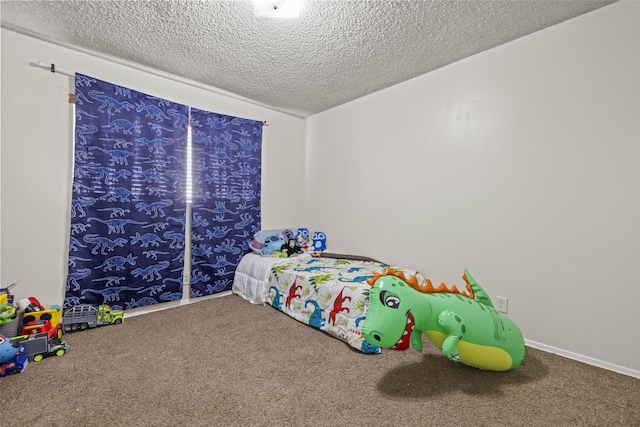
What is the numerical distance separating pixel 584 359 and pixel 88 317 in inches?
148

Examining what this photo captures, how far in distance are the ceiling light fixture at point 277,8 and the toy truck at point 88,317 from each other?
2670 millimetres

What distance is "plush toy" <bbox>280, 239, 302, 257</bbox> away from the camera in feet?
11.5

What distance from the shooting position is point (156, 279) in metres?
2.89

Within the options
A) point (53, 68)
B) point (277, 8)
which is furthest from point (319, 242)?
point (53, 68)

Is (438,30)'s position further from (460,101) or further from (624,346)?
(624,346)

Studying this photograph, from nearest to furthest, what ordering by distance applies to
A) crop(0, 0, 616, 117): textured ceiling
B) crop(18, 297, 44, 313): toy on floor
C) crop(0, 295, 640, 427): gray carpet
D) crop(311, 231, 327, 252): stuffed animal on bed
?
crop(0, 295, 640, 427): gray carpet < crop(0, 0, 616, 117): textured ceiling < crop(18, 297, 44, 313): toy on floor < crop(311, 231, 327, 252): stuffed animal on bed

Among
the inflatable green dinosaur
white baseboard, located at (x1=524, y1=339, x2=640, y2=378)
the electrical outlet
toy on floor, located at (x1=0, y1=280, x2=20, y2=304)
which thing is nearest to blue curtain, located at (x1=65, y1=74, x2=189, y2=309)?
toy on floor, located at (x1=0, y1=280, x2=20, y2=304)

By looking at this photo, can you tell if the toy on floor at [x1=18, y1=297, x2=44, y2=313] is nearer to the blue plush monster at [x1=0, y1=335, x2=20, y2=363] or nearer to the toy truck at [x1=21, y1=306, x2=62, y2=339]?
the toy truck at [x1=21, y1=306, x2=62, y2=339]

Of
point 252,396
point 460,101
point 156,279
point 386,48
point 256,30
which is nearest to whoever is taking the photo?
point 252,396

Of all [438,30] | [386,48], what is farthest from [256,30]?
[438,30]

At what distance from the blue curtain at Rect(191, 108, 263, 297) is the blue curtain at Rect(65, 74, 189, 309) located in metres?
0.15

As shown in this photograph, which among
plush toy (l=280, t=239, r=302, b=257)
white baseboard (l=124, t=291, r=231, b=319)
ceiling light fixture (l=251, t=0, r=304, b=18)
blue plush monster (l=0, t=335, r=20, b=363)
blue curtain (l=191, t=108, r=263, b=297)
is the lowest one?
white baseboard (l=124, t=291, r=231, b=319)

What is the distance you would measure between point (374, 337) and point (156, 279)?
2332mm

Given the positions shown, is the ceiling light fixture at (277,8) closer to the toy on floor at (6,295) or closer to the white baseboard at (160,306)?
the toy on floor at (6,295)
